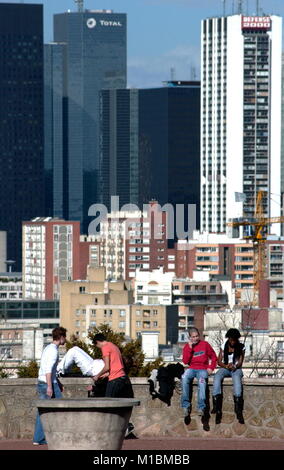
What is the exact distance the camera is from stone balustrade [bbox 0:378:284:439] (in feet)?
80.6

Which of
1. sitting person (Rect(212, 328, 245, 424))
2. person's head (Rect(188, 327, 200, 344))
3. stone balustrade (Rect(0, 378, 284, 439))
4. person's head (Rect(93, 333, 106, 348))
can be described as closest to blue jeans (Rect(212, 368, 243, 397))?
sitting person (Rect(212, 328, 245, 424))

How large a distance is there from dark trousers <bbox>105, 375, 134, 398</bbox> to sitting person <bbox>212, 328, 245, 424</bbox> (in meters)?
1.23

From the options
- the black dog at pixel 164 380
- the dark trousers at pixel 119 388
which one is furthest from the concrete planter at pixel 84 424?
the black dog at pixel 164 380

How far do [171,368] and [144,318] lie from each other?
113 m

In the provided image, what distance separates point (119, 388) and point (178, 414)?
1.26 m

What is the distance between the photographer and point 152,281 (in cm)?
15800

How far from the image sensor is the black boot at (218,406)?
965 inches

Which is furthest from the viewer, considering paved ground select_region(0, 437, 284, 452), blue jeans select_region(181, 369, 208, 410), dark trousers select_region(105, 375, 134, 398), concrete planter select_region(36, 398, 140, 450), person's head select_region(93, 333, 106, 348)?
blue jeans select_region(181, 369, 208, 410)

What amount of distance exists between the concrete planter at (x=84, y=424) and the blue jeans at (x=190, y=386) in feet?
8.59

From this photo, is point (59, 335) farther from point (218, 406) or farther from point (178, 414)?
point (218, 406)

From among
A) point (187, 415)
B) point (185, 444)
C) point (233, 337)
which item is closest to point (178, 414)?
point (187, 415)

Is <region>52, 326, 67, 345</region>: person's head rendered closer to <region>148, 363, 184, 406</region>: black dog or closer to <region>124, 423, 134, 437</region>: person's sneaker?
<region>124, 423, 134, 437</region>: person's sneaker
